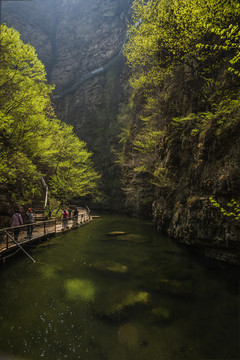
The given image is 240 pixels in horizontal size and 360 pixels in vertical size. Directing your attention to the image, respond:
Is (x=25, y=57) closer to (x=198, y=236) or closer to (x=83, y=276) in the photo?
(x=83, y=276)

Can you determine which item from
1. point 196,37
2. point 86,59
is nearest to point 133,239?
point 196,37

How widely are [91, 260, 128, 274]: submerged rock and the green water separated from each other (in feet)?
0.17

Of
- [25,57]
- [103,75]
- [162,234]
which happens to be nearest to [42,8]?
[103,75]

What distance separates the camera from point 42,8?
72188mm

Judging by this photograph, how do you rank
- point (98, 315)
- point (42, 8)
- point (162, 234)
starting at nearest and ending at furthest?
point (98, 315)
point (162, 234)
point (42, 8)

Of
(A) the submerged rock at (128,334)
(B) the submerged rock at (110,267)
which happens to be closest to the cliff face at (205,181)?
(A) the submerged rock at (128,334)

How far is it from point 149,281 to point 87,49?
2959 inches

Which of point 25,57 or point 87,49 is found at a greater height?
point 87,49

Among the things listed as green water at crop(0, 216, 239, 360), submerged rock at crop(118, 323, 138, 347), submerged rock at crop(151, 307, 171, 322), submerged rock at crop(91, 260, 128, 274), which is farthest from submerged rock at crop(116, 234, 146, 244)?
submerged rock at crop(118, 323, 138, 347)

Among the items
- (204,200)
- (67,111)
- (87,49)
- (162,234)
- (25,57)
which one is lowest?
(162,234)

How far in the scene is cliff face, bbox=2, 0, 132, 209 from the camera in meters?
50.5

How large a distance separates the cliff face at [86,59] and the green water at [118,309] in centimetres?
3470

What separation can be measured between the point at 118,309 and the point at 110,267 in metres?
3.45

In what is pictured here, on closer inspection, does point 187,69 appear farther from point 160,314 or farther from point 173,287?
point 160,314
